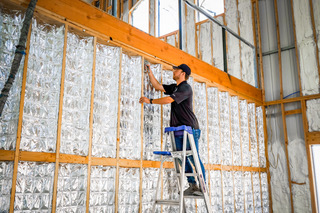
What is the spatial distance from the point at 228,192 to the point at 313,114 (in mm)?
2726

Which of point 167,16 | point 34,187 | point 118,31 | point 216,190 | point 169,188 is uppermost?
point 167,16

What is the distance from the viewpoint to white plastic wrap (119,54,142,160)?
3.80m

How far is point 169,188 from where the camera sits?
14.1 ft

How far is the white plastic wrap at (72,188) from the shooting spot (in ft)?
9.94

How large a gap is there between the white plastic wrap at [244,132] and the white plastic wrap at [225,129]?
23.0 inches

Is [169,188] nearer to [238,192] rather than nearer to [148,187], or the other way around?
[148,187]

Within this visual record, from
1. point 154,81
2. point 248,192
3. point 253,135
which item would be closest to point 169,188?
point 154,81

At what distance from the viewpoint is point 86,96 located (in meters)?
3.45

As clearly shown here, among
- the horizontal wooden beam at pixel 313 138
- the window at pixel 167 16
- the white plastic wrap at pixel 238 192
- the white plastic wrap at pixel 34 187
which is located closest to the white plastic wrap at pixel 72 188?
the white plastic wrap at pixel 34 187

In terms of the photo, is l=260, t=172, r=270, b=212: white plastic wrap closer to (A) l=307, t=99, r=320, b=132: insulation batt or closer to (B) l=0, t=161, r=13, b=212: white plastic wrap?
(A) l=307, t=99, r=320, b=132: insulation batt

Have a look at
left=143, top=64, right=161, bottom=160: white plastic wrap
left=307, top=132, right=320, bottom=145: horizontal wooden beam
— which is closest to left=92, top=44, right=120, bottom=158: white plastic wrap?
left=143, top=64, right=161, bottom=160: white plastic wrap

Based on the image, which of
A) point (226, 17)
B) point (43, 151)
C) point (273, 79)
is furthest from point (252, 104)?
point (43, 151)

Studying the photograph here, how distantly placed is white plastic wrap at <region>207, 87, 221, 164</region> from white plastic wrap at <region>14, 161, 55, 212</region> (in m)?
3.04

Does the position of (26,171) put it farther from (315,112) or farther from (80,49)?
(315,112)
